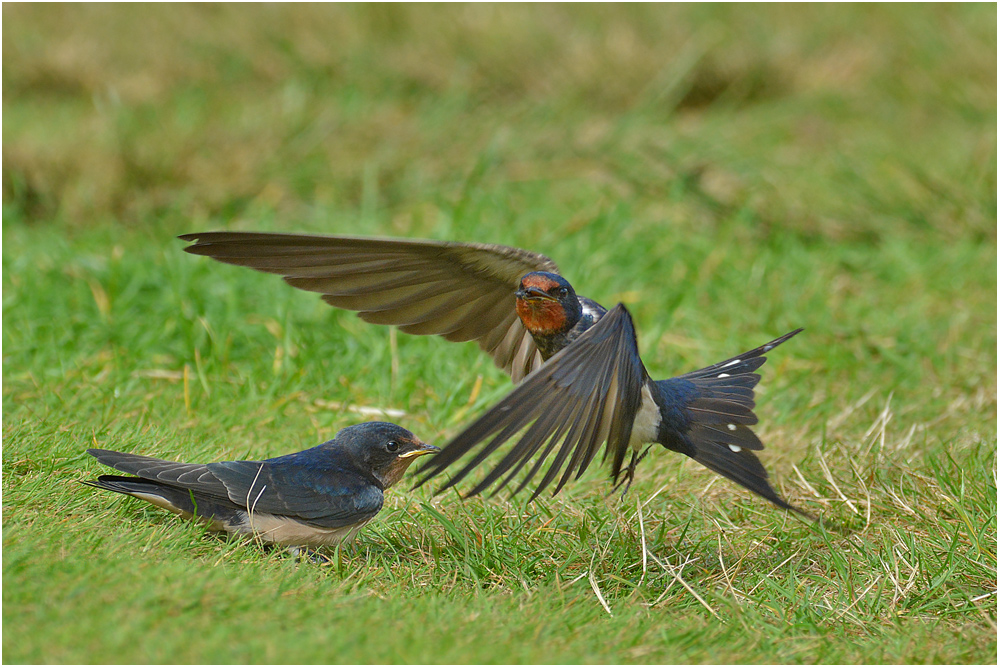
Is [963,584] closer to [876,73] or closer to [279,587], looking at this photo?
[279,587]

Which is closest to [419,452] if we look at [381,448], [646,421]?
[381,448]

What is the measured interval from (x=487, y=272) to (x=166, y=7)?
6.78 metres

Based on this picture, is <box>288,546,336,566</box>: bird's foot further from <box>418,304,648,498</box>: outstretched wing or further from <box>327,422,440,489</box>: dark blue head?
<box>418,304,648,498</box>: outstretched wing

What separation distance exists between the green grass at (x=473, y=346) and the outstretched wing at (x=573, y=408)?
1.49ft

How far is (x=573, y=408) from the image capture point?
8.89 feet

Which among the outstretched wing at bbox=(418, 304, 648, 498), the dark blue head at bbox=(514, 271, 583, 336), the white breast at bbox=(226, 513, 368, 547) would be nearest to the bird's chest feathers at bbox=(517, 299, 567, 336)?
the dark blue head at bbox=(514, 271, 583, 336)

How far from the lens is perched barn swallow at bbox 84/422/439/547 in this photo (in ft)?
A: 10.2

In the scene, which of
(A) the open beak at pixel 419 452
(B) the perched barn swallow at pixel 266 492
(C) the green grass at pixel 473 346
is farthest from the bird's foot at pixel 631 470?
(B) the perched barn swallow at pixel 266 492

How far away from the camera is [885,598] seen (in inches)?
122

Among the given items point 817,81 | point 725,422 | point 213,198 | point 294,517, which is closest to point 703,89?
point 817,81

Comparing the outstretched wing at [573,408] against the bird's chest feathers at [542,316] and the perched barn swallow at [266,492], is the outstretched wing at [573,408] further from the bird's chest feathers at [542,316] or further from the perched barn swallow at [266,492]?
the perched barn swallow at [266,492]

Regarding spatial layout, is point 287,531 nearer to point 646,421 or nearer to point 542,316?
point 542,316

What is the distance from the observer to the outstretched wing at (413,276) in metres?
3.13

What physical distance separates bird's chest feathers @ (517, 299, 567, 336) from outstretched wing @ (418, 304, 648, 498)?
324mm
